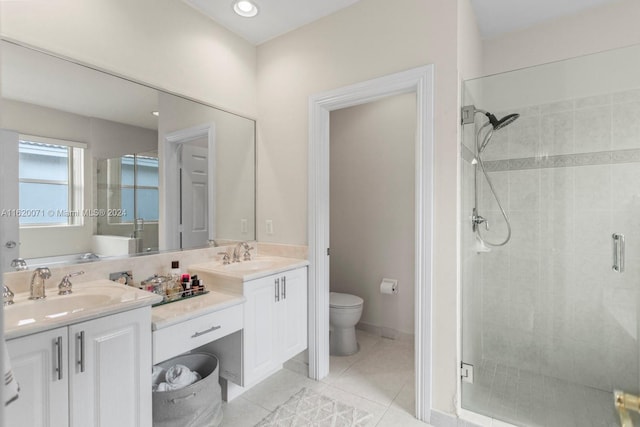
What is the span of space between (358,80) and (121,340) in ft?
6.44

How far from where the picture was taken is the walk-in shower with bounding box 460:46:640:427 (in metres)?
1.87

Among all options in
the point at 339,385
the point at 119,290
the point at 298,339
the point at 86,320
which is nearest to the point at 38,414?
the point at 86,320

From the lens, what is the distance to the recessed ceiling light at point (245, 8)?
2.19 m

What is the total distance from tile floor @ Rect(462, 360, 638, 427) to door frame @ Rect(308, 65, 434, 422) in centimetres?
34

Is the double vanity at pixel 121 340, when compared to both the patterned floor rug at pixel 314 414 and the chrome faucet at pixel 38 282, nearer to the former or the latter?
the chrome faucet at pixel 38 282

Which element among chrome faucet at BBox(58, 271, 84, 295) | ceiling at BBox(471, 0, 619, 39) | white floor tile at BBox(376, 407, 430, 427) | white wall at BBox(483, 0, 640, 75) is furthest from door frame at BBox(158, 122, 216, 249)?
white wall at BBox(483, 0, 640, 75)

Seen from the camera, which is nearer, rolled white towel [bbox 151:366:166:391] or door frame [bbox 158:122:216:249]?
rolled white towel [bbox 151:366:166:391]

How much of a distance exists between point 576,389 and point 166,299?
2.43m

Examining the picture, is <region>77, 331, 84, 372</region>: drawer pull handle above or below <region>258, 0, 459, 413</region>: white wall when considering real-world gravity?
below

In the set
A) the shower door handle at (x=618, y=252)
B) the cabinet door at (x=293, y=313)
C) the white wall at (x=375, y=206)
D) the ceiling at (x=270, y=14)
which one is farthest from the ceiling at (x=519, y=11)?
the cabinet door at (x=293, y=313)

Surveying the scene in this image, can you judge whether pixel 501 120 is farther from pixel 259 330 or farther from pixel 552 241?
pixel 259 330

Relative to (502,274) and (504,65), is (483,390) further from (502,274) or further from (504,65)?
(504,65)

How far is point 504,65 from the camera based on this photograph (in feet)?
8.82

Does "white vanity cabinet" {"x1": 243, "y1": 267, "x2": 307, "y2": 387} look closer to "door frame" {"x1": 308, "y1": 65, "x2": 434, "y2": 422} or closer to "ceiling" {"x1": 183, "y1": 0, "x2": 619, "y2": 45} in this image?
"door frame" {"x1": 308, "y1": 65, "x2": 434, "y2": 422}
